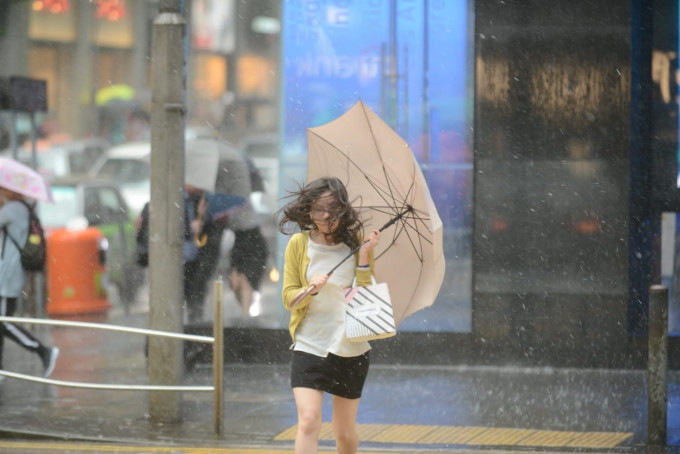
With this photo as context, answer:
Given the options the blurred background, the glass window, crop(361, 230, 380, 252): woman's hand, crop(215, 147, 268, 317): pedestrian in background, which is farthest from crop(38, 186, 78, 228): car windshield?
crop(361, 230, 380, 252): woman's hand

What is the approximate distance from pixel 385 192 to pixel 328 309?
66 cm

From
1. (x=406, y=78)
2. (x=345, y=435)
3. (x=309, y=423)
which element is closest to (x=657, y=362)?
(x=345, y=435)

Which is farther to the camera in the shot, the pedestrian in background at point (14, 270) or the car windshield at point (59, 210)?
the car windshield at point (59, 210)

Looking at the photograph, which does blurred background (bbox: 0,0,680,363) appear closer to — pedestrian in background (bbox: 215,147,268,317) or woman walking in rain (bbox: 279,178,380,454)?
pedestrian in background (bbox: 215,147,268,317)

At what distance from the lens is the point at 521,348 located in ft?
34.7

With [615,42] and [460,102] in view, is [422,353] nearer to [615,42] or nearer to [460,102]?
[460,102]

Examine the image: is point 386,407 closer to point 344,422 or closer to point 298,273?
point 344,422

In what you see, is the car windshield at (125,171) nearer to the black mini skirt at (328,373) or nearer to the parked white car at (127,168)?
the parked white car at (127,168)

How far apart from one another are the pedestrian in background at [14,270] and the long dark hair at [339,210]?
16.3 ft

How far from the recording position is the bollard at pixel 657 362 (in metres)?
7.10

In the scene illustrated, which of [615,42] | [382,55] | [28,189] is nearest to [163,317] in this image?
[28,189]

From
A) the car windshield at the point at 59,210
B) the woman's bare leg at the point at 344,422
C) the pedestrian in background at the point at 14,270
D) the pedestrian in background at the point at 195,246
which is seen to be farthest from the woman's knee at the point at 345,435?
the car windshield at the point at 59,210

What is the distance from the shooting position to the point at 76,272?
1159 centimetres

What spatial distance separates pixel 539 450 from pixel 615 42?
4.58m
